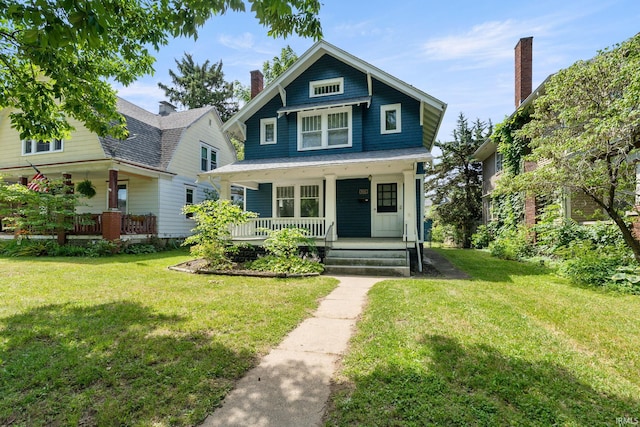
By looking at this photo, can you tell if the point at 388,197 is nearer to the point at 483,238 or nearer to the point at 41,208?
the point at 483,238

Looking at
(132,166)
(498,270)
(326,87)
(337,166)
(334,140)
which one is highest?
(326,87)

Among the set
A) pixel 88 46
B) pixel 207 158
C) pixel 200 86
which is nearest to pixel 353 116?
pixel 88 46

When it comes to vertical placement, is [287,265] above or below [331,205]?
below

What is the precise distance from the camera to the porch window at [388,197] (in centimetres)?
1166

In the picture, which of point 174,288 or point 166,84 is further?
point 166,84

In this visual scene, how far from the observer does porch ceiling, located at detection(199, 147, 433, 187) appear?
9367 millimetres

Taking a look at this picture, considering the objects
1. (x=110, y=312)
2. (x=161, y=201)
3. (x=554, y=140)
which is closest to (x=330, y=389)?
(x=110, y=312)

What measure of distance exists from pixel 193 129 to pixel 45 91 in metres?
13.0

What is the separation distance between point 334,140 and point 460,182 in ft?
40.2

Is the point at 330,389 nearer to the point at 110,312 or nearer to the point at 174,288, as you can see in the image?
the point at 110,312

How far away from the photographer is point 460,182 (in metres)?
20.5

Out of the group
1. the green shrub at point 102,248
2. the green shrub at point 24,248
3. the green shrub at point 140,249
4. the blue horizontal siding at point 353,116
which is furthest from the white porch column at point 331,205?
the green shrub at point 24,248

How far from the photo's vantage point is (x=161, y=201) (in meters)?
15.4

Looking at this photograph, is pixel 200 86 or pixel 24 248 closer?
pixel 24 248
